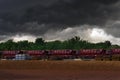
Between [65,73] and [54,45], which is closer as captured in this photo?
[65,73]

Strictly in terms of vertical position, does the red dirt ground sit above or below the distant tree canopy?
below

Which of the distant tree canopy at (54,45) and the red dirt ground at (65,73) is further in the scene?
the distant tree canopy at (54,45)

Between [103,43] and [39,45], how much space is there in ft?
104

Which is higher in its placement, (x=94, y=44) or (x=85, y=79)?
(x=94, y=44)

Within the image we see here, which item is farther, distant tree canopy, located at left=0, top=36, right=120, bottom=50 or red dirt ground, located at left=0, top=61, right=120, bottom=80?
distant tree canopy, located at left=0, top=36, right=120, bottom=50

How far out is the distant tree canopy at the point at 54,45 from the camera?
165125mm

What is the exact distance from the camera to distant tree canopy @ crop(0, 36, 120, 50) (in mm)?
165125

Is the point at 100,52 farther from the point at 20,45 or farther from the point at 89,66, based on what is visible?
the point at 20,45

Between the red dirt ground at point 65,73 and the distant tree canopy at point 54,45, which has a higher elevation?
the distant tree canopy at point 54,45

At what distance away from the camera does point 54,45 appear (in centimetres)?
17325

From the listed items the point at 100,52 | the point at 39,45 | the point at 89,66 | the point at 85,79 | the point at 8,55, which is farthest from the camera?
the point at 39,45

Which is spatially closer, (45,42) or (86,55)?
(86,55)

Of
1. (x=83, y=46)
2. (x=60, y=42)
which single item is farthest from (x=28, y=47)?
(x=83, y=46)

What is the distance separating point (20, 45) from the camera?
185000mm
